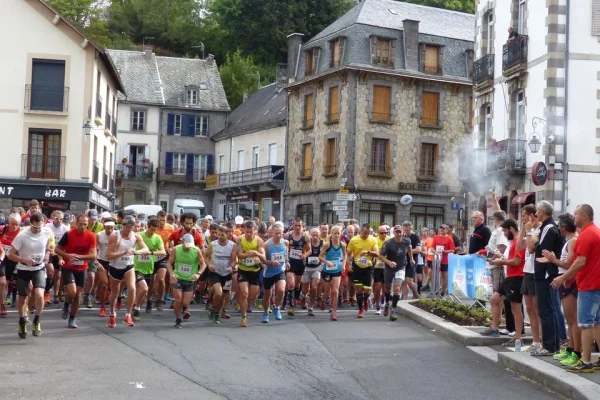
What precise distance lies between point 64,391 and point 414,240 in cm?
1432

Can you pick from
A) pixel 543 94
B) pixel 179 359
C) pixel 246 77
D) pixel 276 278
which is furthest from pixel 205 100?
pixel 179 359

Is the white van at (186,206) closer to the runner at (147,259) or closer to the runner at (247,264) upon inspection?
the runner at (147,259)

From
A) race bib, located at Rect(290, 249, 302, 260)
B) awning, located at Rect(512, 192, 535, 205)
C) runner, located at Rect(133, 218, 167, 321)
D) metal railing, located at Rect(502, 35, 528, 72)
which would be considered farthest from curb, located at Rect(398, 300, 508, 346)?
metal railing, located at Rect(502, 35, 528, 72)

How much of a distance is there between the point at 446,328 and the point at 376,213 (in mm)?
31540

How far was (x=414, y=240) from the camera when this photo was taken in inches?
930

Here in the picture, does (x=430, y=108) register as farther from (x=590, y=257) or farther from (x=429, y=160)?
Answer: (x=590, y=257)

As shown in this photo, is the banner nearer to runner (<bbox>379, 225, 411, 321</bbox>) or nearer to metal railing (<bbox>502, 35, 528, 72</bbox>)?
runner (<bbox>379, 225, 411, 321</bbox>)

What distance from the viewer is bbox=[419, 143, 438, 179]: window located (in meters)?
48.7

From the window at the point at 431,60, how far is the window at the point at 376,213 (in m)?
6.87

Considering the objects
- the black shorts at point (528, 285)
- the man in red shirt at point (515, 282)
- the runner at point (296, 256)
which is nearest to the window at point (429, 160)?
the runner at point (296, 256)

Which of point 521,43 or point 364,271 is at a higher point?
point 521,43

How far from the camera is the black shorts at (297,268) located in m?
20.3

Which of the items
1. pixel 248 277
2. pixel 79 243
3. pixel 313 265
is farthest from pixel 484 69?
pixel 79 243

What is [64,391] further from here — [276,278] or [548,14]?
[548,14]
